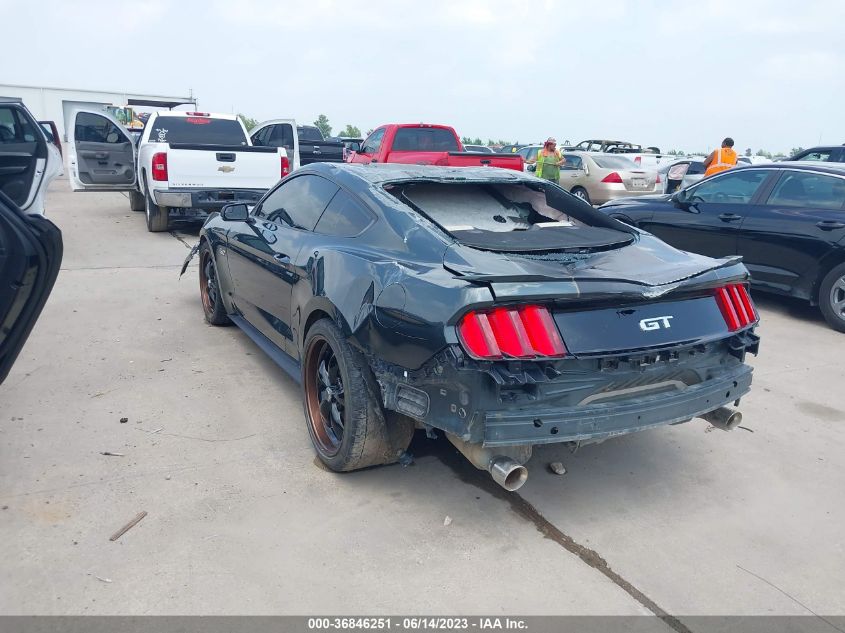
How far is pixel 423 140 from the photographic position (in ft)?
42.8

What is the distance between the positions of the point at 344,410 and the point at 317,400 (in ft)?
1.35

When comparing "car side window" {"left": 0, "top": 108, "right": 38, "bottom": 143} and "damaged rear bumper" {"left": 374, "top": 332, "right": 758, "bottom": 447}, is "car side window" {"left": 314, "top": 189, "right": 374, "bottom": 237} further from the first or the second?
"car side window" {"left": 0, "top": 108, "right": 38, "bottom": 143}

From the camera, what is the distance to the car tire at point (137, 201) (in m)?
13.1

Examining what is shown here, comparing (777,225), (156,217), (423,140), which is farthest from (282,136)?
(777,225)

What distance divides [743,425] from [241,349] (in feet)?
12.2

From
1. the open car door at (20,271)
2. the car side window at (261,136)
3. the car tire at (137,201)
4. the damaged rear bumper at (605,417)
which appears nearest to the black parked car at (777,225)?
the damaged rear bumper at (605,417)

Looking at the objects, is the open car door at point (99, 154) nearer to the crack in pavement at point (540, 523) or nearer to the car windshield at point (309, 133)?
the crack in pavement at point (540, 523)

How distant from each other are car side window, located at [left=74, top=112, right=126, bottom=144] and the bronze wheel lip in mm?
10309

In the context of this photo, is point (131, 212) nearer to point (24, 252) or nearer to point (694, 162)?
point (24, 252)

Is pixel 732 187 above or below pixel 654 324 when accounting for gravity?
above

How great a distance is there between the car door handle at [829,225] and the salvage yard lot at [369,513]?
2097 mm

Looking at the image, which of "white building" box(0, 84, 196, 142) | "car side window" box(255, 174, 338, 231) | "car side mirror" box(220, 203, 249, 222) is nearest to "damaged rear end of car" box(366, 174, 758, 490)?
"car side window" box(255, 174, 338, 231)

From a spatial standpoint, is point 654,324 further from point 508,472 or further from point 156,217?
point 156,217

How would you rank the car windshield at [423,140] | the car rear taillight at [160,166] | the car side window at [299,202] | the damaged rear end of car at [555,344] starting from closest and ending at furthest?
the damaged rear end of car at [555,344] → the car side window at [299,202] → the car rear taillight at [160,166] → the car windshield at [423,140]
